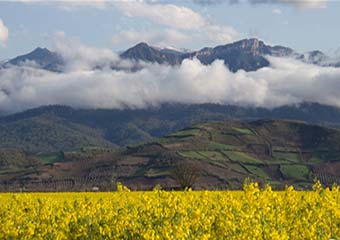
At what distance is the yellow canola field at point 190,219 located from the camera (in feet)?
46.9

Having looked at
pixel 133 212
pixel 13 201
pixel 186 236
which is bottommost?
pixel 13 201

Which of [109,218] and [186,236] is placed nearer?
[186,236]

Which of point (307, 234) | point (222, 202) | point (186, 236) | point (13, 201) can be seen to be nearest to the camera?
point (186, 236)

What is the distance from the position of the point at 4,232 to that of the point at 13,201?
213 inches

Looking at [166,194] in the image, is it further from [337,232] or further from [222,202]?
[337,232]

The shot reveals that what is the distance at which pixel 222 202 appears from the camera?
69.7 ft

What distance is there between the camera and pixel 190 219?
16.8 m

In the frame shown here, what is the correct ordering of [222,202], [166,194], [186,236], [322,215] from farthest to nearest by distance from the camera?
1. [222,202]
2. [166,194]
3. [322,215]
4. [186,236]

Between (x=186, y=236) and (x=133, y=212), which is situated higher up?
(x=186, y=236)

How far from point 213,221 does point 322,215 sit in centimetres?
305

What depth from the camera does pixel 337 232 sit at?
16.1m

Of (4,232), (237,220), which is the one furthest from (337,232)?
(4,232)

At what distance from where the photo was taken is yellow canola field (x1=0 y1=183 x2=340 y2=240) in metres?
14.3

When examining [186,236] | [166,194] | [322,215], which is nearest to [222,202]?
[166,194]
